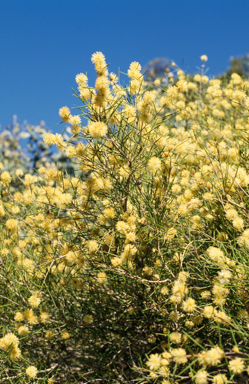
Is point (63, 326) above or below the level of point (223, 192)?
below

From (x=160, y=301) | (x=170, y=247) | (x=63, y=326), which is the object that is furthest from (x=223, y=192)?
(x=63, y=326)

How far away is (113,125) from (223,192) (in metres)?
0.47

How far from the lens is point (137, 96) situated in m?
1.11

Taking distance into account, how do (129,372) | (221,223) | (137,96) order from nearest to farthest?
(137,96), (221,223), (129,372)

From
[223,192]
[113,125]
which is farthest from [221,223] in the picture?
[113,125]

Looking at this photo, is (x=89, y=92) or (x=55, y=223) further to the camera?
(x=55, y=223)

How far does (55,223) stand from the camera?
1.27 m

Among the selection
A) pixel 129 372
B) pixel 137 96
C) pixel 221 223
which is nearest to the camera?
pixel 137 96

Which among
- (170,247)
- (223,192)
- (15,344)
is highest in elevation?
(223,192)

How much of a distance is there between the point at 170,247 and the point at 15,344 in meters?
0.66

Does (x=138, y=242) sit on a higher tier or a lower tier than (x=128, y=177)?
lower

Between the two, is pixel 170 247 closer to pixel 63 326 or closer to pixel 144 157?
pixel 144 157

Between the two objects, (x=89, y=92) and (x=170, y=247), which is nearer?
(x=89, y=92)

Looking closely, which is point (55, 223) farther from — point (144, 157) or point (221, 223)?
point (221, 223)
